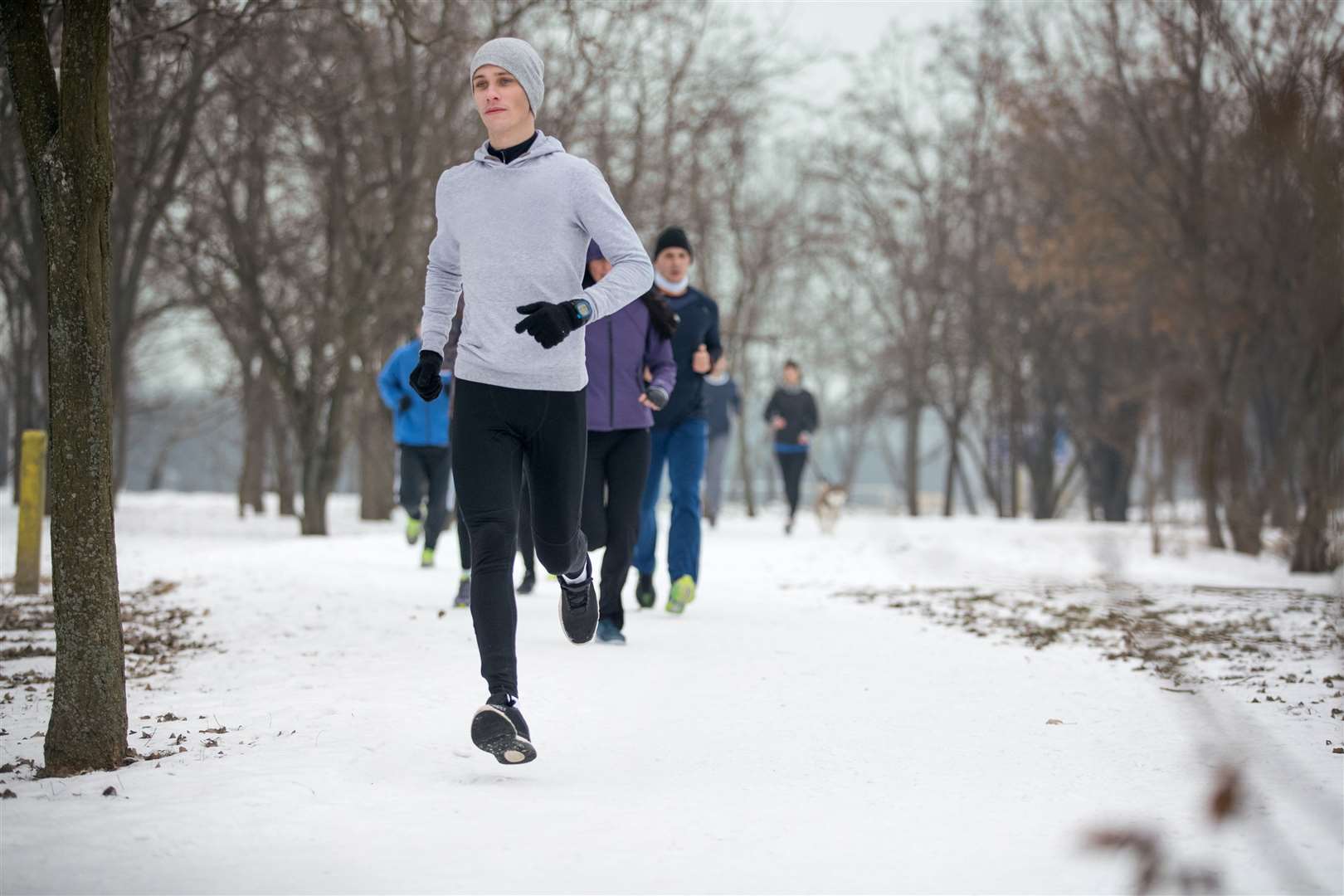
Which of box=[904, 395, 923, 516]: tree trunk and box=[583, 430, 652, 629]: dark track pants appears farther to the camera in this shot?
box=[904, 395, 923, 516]: tree trunk

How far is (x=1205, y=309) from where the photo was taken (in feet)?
49.1

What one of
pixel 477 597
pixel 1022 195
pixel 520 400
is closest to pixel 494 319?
pixel 520 400

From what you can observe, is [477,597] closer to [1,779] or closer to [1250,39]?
[1,779]

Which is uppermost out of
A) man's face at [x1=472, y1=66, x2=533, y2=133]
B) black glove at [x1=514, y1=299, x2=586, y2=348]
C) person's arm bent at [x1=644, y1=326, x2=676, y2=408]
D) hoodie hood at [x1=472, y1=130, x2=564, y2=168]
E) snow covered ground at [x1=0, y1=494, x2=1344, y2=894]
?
man's face at [x1=472, y1=66, x2=533, y2=133]

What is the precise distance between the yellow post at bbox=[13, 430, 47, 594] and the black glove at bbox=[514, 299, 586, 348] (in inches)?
256

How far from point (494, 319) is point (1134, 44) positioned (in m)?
13.0

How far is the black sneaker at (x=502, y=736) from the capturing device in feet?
13.3

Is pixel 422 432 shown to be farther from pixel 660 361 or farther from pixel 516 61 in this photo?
pixel 516 61

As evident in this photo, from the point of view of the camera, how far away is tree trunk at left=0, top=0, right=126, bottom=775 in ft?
13.2

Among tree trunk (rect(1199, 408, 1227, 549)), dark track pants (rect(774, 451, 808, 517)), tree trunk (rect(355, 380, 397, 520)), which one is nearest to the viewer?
tree trunk (rect(1199, 408, 1227, 549))

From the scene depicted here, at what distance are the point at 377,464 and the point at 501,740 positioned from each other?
19.8m

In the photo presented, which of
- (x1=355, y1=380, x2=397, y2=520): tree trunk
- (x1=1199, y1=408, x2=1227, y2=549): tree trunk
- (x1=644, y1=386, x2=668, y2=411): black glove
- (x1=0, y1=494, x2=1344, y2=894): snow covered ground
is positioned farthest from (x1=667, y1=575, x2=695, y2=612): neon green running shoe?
(x1=355, y1=380, x2=397, y2=520): tree trunk

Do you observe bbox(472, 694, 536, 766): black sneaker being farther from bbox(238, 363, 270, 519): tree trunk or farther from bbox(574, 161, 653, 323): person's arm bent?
bbox(238, 363, 270, 519): tree trunk

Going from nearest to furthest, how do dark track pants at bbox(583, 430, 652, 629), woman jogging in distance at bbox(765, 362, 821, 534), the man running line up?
1. dark track pants at bbox(583, 430, 652, 629)
2. the man running
3. woman jogging in distance at bbox(765, 362, 821, 534)
